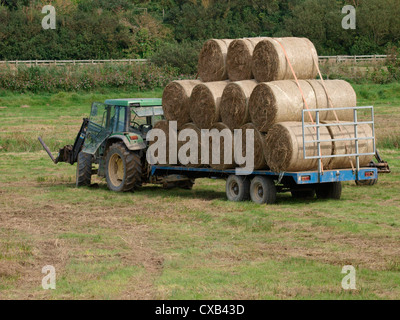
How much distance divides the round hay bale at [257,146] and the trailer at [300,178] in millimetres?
147

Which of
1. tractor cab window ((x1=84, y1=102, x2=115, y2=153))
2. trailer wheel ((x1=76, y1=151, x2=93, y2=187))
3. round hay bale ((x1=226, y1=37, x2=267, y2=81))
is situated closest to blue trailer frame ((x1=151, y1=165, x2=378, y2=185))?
tractor cab window ((x1=84, y1=102, x2=115, y2=153))

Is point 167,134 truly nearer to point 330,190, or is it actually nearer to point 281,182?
point 281,182

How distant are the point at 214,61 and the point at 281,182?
2914 millimetres

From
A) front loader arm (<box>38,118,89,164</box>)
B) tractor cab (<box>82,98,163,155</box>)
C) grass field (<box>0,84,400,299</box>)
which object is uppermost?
tractor cab (<box>82,98,163,155</box>)

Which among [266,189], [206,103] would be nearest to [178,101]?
[206,103]

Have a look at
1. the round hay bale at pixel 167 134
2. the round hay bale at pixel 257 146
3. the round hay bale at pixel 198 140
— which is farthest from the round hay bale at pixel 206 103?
the round hay bale at pixel 257 146

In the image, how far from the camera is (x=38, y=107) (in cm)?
4019

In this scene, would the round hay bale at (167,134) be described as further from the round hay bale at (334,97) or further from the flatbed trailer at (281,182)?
the round hay bale at (334,97)

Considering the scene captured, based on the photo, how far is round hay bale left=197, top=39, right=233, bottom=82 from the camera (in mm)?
15422

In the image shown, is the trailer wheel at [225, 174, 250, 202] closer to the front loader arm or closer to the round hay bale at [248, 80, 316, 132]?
the round hay bale at [248, 80, 316, 132]

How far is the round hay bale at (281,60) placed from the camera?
14023 millimetres
